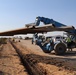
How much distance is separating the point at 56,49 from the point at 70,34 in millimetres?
6856

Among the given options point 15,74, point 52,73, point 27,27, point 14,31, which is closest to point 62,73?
point 52,73

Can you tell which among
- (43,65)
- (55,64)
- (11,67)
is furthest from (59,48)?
(11,67)

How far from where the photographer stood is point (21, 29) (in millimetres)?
20297

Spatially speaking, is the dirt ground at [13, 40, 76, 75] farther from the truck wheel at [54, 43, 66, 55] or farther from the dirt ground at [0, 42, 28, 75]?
the truck wheel at [54, 43, 66, 55]

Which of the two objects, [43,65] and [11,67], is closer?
→ [11,67]

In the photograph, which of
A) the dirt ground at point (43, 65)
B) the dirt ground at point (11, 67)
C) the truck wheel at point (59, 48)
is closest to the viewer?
the dirt ground at point (11, 67)

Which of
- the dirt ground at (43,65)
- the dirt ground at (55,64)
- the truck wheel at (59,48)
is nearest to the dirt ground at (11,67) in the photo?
the dirt ground at (43,65)

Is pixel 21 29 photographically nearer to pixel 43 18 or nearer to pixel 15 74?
pixel 15 74

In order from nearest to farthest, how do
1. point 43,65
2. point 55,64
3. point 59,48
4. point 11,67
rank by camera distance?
1. point 11,67
2. point 43,65
3. point 55,64
4. point 59,48

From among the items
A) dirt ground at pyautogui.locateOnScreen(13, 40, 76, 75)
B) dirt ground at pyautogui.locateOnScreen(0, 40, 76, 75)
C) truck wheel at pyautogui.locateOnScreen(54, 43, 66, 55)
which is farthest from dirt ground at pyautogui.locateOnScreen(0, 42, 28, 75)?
truck wheel at pyautogui.locateOnScreen(54, 43, 66, 55)

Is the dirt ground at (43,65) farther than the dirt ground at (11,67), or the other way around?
the dirt ground at (43,65)

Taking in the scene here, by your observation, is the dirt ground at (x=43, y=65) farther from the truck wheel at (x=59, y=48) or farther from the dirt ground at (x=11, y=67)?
the truck wheel at (x=59, y=48)

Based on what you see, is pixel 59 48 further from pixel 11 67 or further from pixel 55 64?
pixel 11 67

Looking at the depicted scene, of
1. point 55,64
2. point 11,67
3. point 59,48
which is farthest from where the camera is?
point 59,48
